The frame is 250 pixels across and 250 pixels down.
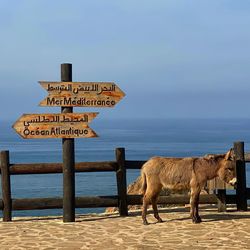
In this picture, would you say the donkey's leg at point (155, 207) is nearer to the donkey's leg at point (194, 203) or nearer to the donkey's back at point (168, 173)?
the donkey's back at point (168, 173)

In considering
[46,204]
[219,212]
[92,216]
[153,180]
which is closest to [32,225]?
[46,204]

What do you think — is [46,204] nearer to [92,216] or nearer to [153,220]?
[92,216]

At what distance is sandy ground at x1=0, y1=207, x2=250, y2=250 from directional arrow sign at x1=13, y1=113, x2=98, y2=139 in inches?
71.4

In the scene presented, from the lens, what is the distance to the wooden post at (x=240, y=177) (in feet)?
41.4

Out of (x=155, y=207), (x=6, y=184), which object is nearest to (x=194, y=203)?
(x=155, y=207)

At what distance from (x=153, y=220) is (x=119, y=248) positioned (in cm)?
285

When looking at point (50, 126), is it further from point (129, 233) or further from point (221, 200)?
point (221, 200)

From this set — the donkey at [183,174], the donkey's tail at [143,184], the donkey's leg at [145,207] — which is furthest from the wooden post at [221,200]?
the donkey's leg at [145,207]

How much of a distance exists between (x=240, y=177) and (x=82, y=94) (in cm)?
412

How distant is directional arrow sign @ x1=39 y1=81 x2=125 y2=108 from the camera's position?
11312 mm

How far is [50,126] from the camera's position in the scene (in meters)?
11.4

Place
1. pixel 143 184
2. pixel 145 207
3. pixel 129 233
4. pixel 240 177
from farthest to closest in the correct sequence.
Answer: pixel 240 177
pixel 143 184
pixel 145 207
pixel 129 233

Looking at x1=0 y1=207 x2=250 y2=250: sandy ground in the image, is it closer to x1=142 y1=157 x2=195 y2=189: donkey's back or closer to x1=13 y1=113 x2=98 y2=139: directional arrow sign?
x1=142 y1=157 x2=195 y2=189: donkey's back

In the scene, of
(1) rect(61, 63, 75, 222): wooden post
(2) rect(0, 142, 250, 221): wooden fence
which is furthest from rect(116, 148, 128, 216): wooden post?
(1) rect(61, 63, 75, 222): wooden post
